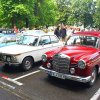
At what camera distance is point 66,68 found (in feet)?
21.6

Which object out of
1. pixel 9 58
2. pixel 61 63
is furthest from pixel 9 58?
Answer: pixel 61 63

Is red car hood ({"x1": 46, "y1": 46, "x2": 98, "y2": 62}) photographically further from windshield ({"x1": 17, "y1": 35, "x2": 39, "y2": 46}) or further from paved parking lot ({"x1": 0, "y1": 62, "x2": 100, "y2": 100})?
windshield ({"x1": 17, "y1": 35, "x2": 39, "y2": 46})

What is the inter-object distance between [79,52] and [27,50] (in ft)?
8.09

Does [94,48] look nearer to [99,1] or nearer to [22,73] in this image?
[22,73]

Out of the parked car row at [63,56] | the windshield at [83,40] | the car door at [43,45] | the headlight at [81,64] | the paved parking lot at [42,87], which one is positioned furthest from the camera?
the car door at [43,45]

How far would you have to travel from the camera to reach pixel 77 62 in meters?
6.43

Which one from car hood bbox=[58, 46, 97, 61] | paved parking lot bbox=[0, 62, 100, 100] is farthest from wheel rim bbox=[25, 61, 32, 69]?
car hood bbox=[58, 46, 97, 61]

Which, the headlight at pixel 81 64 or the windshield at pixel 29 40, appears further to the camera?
the windshield at pixel 29 40

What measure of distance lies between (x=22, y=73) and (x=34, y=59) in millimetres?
1015

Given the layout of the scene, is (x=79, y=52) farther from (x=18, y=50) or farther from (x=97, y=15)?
(x=97, y=15)

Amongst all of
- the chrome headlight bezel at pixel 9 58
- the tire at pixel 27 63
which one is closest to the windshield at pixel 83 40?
the tire at pixel 27 63

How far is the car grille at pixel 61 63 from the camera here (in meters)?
6.58

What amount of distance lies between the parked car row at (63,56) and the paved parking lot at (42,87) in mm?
345

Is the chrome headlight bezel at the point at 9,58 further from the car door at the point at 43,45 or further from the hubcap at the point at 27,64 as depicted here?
the car door at the point at 43,45
